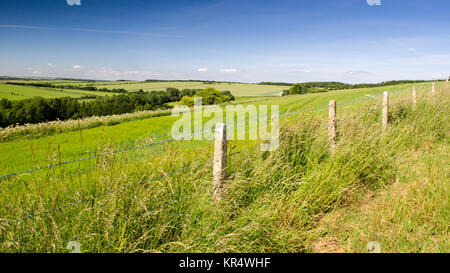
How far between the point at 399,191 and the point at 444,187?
0.57m

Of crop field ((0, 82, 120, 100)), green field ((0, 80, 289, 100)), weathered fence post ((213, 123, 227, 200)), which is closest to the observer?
weathered fence post ((213, 123, 227, 200))

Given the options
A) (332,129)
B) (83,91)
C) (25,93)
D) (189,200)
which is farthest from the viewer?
(83,91)

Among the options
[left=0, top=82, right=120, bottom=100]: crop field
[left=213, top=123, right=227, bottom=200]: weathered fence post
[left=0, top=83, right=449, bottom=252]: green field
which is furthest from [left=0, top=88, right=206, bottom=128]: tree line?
[left=213, top=123, right=227, bottom=200]: weathered fence post

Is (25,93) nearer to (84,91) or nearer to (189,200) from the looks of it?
(84,91)

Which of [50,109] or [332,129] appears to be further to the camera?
[50,109]

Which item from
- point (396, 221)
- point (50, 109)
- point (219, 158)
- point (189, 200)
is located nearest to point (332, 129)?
point (396, 221)

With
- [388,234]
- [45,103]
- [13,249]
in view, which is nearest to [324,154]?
[388,234]

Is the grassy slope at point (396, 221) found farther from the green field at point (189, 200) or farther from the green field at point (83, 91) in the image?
the green field at point (83, 91)

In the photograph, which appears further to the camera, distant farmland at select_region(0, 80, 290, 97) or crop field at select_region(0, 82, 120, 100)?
distant farmland at select_region(0, 80, 290, 97)

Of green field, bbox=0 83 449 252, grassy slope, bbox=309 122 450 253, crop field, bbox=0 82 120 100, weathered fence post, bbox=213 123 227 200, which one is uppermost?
crop field, bbox=0 82 120 100

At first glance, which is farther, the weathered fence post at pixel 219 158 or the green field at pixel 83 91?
the green field at pixel 83 91

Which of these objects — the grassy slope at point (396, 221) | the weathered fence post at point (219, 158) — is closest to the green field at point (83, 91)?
the weathered fence post at point (219, 158)

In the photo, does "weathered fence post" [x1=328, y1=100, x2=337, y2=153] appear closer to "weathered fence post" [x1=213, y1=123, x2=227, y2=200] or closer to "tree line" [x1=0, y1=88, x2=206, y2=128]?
"weathered fence post" [x1=213, y1=123, x2=227, y2=200]
